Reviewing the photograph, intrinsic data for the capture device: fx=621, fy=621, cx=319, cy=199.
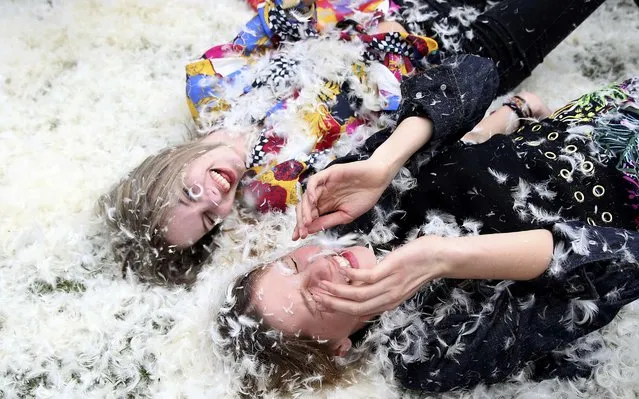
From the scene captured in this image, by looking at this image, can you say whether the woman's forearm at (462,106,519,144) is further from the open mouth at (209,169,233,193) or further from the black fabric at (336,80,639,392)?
the open mouth at (209,169,233,193)

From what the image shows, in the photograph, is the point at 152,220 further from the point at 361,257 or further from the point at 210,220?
the point at 361,257

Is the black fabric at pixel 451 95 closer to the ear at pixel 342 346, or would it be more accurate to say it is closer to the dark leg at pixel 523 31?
the dark leg at pixel 523 31

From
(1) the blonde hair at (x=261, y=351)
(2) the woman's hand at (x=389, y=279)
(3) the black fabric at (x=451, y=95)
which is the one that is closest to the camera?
(2) the woman's hand at (x=389, y=279)

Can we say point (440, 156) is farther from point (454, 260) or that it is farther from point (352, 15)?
point (352, 15)

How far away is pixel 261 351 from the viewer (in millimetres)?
1522

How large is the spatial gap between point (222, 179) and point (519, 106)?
982 millimetres

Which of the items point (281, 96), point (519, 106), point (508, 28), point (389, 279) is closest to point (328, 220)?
point (389, 279)

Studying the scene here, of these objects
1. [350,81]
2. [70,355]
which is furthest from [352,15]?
[70,355]

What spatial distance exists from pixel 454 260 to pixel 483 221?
327 millimetres

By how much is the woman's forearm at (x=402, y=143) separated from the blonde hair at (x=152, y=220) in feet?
1.92

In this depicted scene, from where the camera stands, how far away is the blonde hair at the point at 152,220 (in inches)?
69.8

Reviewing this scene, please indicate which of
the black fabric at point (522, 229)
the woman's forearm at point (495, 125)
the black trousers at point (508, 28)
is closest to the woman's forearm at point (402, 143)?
the black fabric at point (522, 229)

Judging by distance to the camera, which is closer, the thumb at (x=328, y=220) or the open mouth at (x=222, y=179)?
the thumb at (x=328, y=220)

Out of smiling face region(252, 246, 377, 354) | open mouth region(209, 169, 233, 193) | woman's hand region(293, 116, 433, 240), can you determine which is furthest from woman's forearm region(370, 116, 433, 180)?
open mouth region(209, 169, 233, 193)
